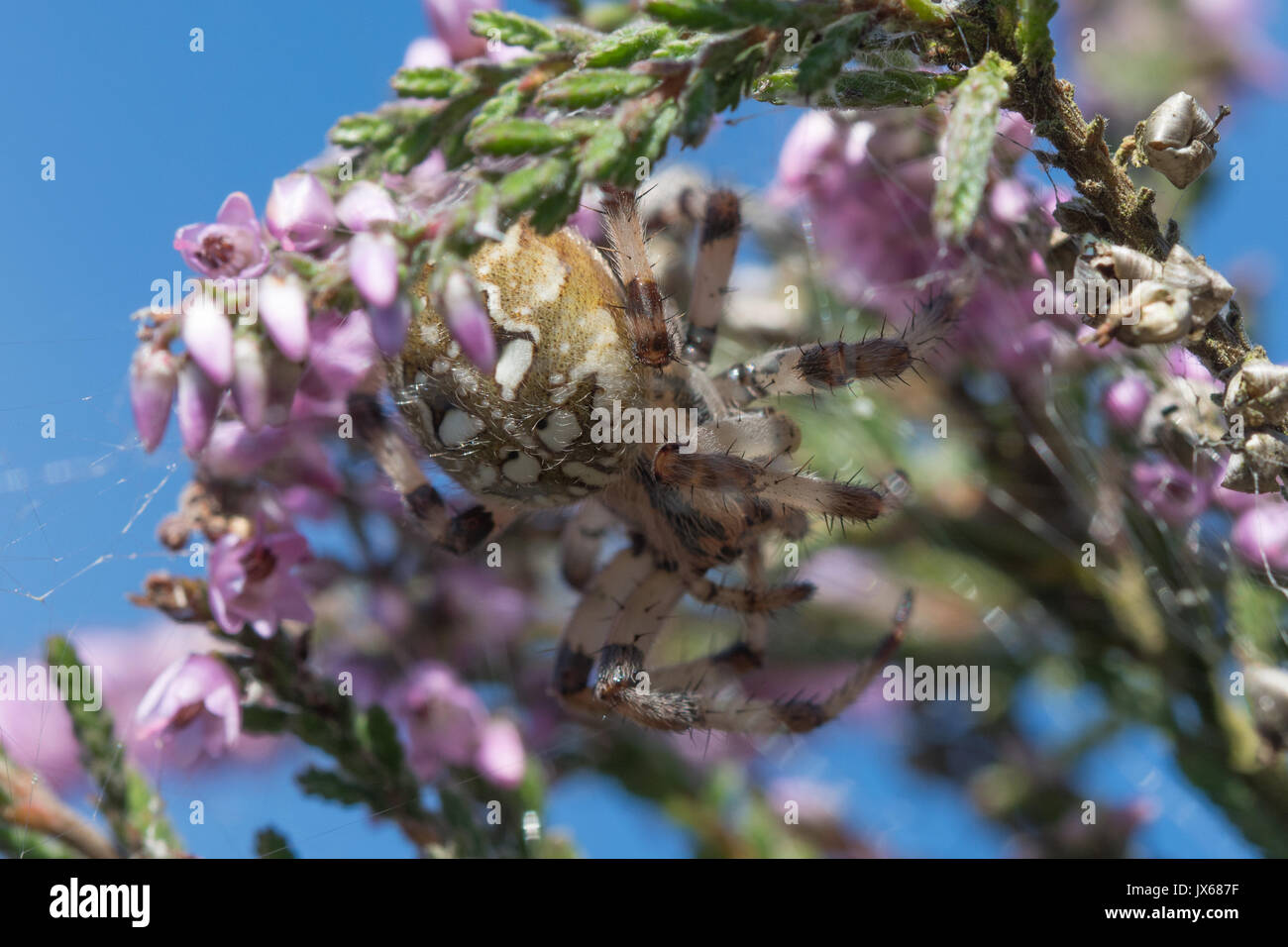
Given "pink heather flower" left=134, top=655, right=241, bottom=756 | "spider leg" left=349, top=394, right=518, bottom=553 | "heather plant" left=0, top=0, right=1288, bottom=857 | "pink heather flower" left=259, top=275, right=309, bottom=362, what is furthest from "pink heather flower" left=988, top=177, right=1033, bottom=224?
"pink heather flower" left=134, top=655, right=241, bottom=756

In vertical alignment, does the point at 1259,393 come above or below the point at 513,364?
below

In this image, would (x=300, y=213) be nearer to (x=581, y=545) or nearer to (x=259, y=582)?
(x=259, y=582)

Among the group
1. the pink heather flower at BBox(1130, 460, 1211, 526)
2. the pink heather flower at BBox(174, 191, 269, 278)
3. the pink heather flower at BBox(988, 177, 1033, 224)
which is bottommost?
the pink heather flower at BBox(1130, 460, 1211, 526)

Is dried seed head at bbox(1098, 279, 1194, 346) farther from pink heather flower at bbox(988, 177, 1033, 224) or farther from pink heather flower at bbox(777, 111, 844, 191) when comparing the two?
pink heather flower at bbox(777, 111, 844, 191)

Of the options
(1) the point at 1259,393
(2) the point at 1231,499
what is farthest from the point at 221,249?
(2) the point at 1231,499

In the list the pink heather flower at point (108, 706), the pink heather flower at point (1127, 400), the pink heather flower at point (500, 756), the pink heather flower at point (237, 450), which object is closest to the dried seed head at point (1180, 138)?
the pink heather flower at point (1127, 400)

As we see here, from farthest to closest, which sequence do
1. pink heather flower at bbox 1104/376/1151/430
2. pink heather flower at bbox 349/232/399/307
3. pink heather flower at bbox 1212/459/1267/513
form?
pink heather flower at bbox 1104/376/1151/430
pink heather flower at bbox 1212/459/1267/513
pink heather flower at bbox 349/232/399/307
